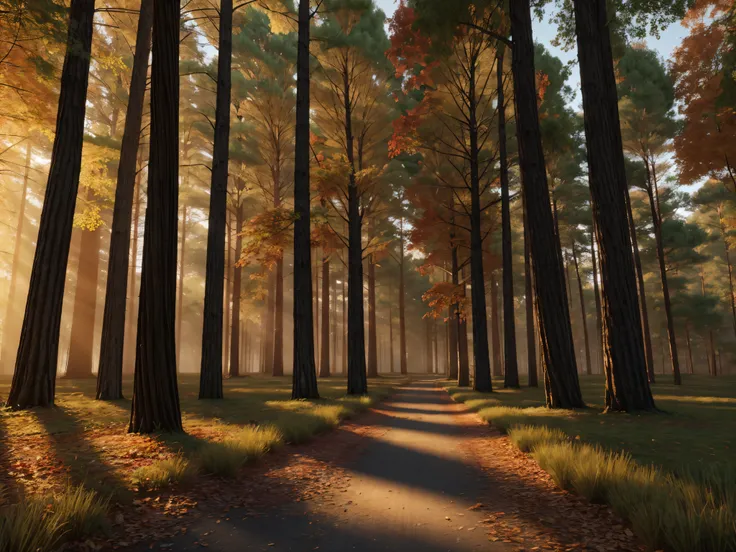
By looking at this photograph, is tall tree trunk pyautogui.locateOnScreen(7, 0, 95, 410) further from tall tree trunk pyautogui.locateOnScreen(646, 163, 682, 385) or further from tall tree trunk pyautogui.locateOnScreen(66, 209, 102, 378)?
tall tree trunk pyautogui.locateOnScreen(646, 163, 682, 385)

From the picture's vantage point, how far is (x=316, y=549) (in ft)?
9.87

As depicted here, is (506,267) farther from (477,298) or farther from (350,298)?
(350,298)

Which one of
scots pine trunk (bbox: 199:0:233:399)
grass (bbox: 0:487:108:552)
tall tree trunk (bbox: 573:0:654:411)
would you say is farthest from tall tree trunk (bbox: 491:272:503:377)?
grass (bbox: 0:487:108:552)

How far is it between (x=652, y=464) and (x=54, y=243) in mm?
10849

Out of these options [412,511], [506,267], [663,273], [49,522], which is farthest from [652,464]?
[663,273]

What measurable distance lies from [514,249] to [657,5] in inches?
891

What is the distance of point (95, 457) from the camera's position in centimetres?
493

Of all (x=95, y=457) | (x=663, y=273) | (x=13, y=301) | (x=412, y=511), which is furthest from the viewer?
(x=13, y=301)

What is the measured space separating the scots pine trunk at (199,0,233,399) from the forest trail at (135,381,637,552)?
Answer: 6.45 meters

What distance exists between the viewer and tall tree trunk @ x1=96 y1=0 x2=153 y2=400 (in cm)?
1091

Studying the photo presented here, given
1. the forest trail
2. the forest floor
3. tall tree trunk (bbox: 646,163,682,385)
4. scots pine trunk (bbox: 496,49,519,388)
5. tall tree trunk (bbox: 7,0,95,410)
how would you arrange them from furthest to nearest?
tall tree trunk (bbox: 646,163,682,385) → scots pine trunk (bbox: 496,49,519,388) → tall tree trunk (bbox: 7,0,95,410) → the forest floor → the forest trail

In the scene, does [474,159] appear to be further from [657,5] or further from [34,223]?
[34,223]

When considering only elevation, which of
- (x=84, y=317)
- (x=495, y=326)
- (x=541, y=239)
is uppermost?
(x=541, y=239)

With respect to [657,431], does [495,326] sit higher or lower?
higher
